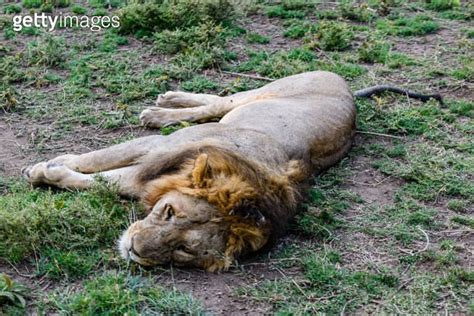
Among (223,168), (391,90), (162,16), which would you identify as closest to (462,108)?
(391,90)

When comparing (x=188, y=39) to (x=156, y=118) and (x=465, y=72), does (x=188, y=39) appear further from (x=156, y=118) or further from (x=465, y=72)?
(x=465, y=72)

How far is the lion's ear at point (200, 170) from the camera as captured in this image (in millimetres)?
4309

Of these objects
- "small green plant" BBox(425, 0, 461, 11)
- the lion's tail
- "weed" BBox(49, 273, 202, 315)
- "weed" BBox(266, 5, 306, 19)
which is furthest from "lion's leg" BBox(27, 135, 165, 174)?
"small green plant" BBox(425, 0, 461, 11)

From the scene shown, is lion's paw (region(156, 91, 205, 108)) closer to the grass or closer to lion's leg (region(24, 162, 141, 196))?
the grass

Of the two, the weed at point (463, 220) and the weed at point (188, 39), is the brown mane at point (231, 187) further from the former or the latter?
the weed at point (188, 39)

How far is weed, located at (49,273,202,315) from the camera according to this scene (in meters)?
3.87

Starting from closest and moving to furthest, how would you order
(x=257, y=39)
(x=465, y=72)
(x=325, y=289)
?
(x=325, y=289) < (x=465, y=72) < (x=257, y=39)

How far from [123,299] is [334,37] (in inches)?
189

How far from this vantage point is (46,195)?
4.87 metres

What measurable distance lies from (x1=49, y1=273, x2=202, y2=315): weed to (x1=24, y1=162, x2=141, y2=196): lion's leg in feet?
2.69

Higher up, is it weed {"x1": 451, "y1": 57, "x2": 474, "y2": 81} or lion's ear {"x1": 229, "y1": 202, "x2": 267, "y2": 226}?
lion's ear {"x1": 229, "y1": 202, "x2": 267, "y2": 226}

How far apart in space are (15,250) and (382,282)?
200 centimetres

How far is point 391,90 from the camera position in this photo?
23.3ft

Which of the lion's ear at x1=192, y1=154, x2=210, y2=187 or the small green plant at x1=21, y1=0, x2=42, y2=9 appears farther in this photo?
the small green plant at x1=21, y1=0, x2=42, y2=9
